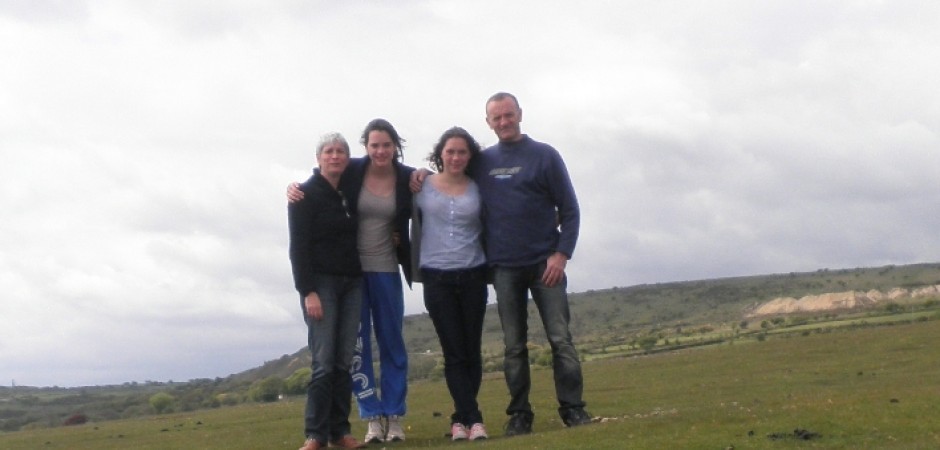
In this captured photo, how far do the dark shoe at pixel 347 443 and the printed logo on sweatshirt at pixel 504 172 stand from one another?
3.05 m

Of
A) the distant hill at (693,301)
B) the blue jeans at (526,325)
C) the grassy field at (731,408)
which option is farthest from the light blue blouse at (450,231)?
the distant hill at (693,301)

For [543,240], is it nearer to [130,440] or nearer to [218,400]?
[130,440]

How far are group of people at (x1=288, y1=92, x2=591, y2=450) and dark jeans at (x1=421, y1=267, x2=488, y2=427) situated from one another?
1 cm

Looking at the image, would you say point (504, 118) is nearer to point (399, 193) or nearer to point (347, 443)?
point (399, 193)

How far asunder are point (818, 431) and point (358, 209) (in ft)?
16.1

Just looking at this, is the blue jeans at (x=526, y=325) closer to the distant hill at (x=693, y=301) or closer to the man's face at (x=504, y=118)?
the man's face at (x=504, y=118)

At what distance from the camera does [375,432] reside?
11719 millimetres

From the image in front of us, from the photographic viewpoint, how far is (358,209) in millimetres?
11305

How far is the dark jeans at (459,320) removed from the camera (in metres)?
11.2

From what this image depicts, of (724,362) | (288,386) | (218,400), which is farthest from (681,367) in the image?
(218,400)

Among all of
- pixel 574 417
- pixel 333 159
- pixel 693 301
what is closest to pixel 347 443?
pixel 574 417

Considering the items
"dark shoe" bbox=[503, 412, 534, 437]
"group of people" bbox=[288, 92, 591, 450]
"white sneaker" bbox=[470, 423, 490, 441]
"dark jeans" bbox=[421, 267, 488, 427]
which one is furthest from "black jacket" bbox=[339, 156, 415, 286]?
"dark shoe" bbox=[503, 412, 534, 437]

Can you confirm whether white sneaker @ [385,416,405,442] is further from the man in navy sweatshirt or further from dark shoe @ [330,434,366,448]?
the man in navy sweatshirt

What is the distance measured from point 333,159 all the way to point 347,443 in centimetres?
289
